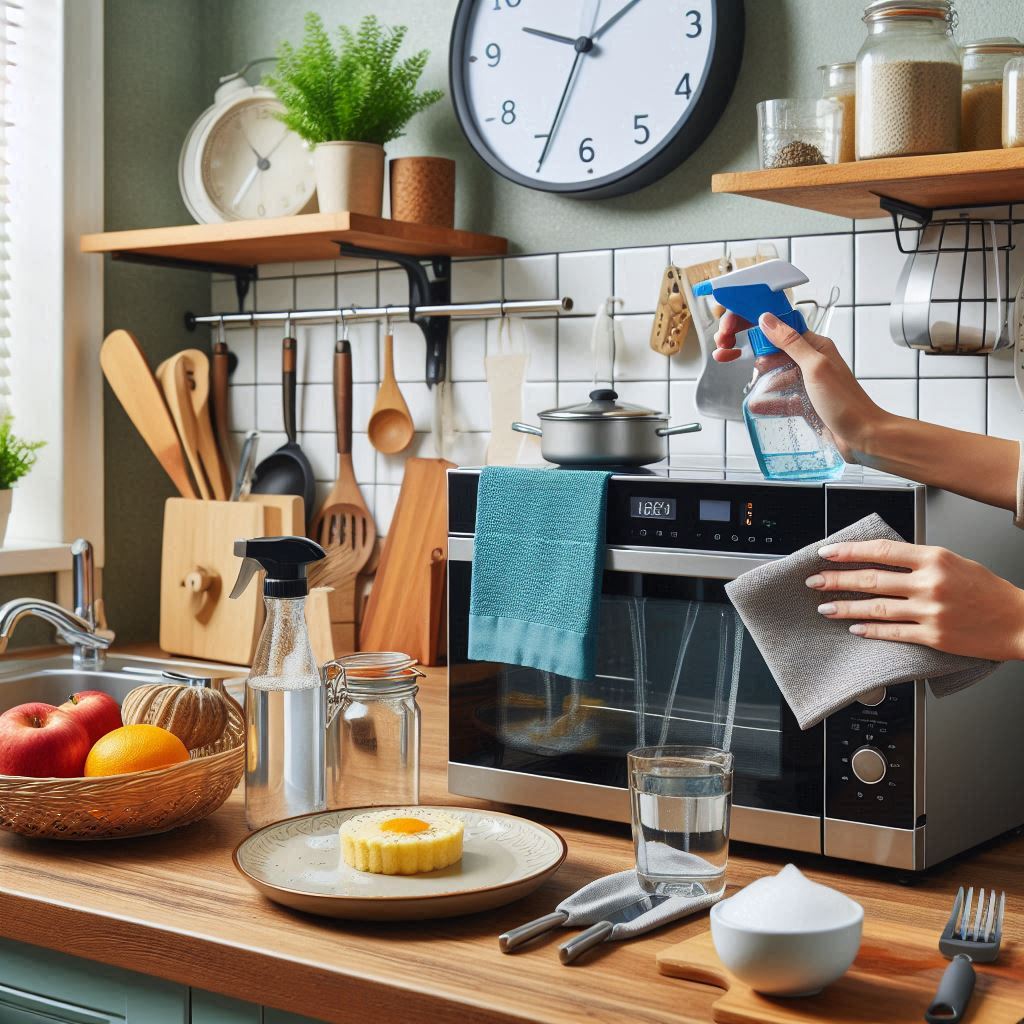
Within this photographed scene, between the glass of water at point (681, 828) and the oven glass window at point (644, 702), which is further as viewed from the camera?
the oven glass window at point (644, 702)

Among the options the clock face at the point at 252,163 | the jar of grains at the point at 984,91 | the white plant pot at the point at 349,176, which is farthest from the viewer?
the clock face at the point at 252,163

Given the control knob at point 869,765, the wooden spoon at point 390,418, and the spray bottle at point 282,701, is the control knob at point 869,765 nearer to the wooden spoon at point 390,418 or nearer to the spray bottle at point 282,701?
the spray bottle at point 282,701

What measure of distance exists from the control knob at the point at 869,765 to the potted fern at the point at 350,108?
116 cm

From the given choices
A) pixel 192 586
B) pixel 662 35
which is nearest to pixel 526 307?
pixel 662 35

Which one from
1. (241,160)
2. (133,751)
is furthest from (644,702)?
(241,160)

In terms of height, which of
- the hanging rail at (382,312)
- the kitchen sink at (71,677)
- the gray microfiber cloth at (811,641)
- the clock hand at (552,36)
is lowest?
the kitchen sink at (71,677)

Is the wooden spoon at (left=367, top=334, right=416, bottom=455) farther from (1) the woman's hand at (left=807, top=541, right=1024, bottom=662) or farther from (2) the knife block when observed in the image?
(1) the woman's hand at (left=807, top=541, right=1024, bottom=662)

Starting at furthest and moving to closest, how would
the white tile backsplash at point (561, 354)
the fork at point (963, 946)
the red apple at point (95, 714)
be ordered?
the white tile backsplash at point (561, 354) → the red apple at point (95, 714) → the fork at point (963, 946)

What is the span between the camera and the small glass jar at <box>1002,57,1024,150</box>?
1.39 meters

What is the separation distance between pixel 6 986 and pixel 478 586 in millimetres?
564

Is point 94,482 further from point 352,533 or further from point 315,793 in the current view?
point 315,793

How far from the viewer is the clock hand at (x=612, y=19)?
185 centimetres

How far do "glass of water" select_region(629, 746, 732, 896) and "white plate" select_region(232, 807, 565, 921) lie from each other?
0.28ft

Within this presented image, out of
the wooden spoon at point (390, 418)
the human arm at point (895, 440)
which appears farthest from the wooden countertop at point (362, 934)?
the wooden spoon at point (390, 418)
